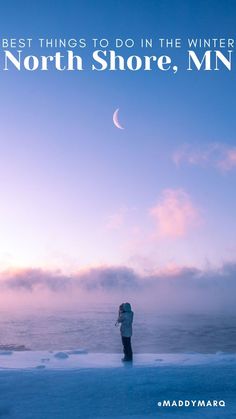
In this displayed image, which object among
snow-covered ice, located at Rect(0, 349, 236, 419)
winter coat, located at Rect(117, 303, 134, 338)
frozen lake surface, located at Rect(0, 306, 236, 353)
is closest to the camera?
snow-covered ice, located at Rect(0, 349, 236, 419)

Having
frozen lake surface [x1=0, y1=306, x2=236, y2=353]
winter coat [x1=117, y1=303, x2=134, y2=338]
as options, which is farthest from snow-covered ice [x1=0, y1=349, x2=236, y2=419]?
frozen lake surface [x1=0, y1=306, x2=236, y2=353]

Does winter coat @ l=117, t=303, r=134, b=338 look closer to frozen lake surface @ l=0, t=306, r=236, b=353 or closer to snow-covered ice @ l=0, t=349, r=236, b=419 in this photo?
snow-covered ice @ l=0, t=349, r=236, b=419

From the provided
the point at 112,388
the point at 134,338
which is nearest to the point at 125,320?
the point at 112,388

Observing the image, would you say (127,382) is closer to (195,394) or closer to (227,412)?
(195,394)

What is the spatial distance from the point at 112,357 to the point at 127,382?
3911 millimetres

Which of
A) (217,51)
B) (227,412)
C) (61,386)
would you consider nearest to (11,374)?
(61,386)

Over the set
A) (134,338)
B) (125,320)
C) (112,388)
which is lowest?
(134,338)

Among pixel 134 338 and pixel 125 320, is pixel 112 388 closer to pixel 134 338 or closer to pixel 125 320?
pixel 125 320

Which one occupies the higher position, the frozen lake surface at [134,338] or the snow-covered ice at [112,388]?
the snow-covered ice at [112,388]

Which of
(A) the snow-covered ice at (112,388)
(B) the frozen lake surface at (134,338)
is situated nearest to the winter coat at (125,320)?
(A) the snow-covered ice at (112,388)

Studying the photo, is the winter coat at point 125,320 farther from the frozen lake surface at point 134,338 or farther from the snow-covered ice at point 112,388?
the frozen lake surface at point 134,338

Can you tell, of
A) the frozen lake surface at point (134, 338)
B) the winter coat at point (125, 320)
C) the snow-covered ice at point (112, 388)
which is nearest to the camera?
the snow-covered ice at point (112, 388)

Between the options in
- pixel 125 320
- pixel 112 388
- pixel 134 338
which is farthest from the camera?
pixel 134 338

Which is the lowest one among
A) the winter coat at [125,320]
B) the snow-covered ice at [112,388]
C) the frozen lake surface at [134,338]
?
the frozen lake surface at [134,338]
